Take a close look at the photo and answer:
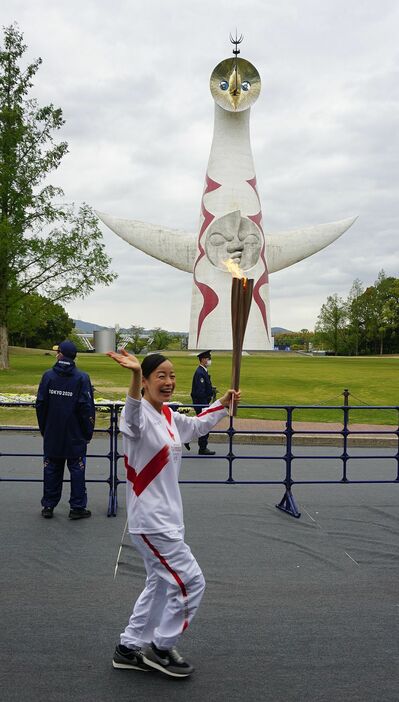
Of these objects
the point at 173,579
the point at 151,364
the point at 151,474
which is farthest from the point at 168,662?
the point at 151,364

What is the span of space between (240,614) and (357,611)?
→ 78 centimetres

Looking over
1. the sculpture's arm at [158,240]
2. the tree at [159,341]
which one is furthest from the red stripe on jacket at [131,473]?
the tree at [159,341]

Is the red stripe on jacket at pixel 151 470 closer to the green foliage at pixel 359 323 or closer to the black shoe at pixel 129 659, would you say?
the black shoe at pixel 129 659

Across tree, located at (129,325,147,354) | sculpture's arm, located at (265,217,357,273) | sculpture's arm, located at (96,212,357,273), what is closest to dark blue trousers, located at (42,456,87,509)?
sculpture's arm, located at (96,212,357,273)

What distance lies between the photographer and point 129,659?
3.48 m

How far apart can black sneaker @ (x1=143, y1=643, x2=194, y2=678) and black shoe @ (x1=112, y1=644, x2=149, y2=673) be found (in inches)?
1.3

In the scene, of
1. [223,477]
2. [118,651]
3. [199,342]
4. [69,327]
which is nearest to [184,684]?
[118,651]

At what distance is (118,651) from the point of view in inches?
138

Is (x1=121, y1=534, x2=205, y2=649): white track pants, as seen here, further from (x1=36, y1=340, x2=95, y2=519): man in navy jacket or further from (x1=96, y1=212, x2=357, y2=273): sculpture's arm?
(x1=96, y1=212, x2=357, y2=273): sculpture's arm

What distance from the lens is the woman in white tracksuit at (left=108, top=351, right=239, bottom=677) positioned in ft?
10.9

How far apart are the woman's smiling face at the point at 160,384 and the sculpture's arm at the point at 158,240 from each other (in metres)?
33.3

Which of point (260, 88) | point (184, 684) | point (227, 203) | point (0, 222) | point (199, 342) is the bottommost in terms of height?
point (184, 684)

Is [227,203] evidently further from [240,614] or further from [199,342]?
[240,614]

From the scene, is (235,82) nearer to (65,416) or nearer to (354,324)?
(65,416)
